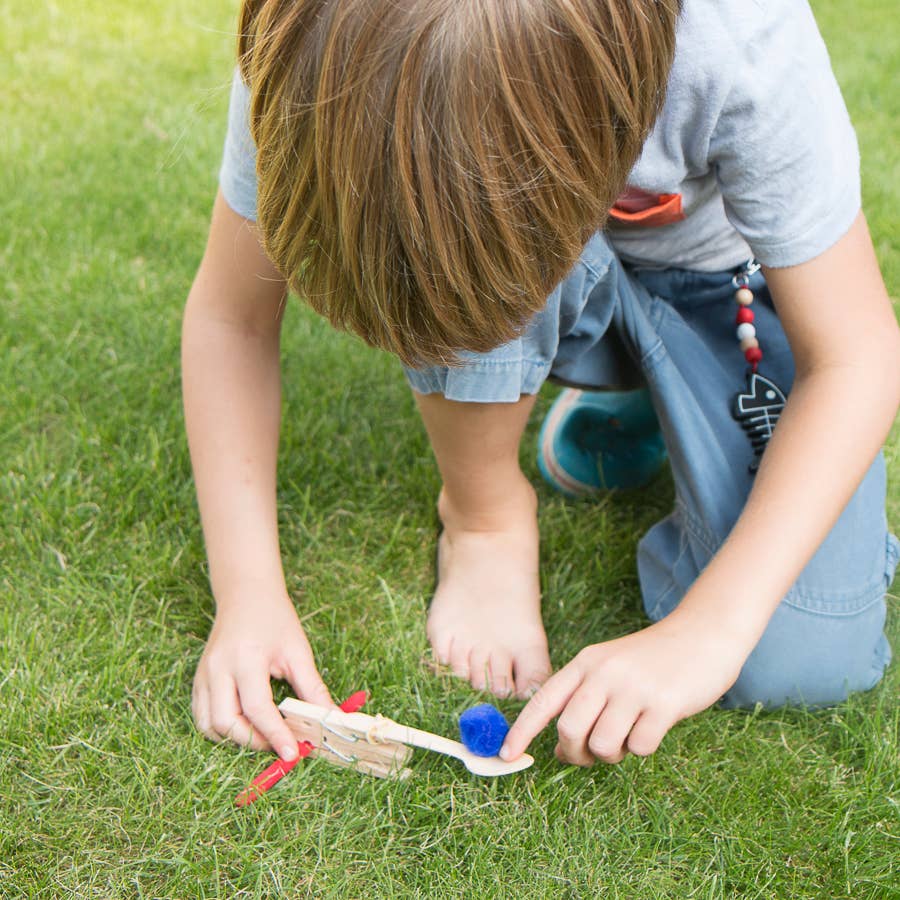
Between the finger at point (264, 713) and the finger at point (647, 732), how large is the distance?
13.2 inches

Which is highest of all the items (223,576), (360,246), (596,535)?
(360,246)

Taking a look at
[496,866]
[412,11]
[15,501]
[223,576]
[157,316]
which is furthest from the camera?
[157,316]

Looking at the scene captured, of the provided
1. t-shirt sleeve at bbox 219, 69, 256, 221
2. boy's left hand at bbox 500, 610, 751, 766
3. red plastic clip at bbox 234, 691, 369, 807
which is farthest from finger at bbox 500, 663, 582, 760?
t-shirt sleeve at bbox 219, 69, 256, 221

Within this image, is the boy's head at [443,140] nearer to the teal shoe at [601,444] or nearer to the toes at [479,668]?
the toes at [479,668]

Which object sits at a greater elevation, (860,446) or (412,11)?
(412,11)

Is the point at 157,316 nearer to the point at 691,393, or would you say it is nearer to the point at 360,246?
the point at 691,393

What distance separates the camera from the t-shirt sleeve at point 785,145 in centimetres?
98

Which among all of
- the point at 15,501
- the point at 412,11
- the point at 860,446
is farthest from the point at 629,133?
the point at 15,501

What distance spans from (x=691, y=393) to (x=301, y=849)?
65 centimetres

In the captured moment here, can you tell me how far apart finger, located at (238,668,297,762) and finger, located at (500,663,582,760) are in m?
0.23

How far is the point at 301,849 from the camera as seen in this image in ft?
3.33

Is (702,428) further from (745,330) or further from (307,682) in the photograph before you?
(307,682)

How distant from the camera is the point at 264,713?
1.09 m

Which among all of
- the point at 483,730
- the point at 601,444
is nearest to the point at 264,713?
the point at 483,730
